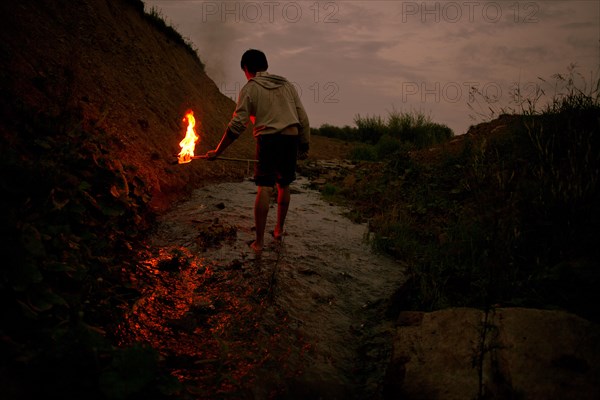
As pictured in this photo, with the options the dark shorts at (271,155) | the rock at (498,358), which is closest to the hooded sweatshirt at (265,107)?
the dark shorts at (271,155)

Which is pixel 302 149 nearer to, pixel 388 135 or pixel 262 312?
pixel 262 312

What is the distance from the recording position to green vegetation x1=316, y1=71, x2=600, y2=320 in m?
2.42

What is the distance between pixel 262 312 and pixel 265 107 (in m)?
2.39

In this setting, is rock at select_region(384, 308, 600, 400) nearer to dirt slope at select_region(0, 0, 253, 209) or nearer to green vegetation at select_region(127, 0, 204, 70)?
dirt slope at select_region(0, 0, 253, 209)

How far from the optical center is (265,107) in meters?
4.10

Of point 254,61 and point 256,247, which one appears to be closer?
point 256,247

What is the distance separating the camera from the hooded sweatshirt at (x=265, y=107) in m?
4.03

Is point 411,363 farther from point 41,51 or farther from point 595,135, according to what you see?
point 41,51

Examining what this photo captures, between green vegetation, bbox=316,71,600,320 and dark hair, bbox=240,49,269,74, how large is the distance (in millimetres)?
2677

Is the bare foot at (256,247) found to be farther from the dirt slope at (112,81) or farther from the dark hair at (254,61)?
the dark hair at (254,61)

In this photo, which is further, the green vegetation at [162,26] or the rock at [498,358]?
the green vegetation at [162,26]

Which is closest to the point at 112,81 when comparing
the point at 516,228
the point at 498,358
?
the point at 516,228

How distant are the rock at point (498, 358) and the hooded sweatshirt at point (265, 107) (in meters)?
2.76

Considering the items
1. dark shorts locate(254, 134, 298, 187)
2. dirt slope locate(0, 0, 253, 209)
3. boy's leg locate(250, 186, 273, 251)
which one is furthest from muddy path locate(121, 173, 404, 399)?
dirt slope locate(0, 0, 253, 209)
